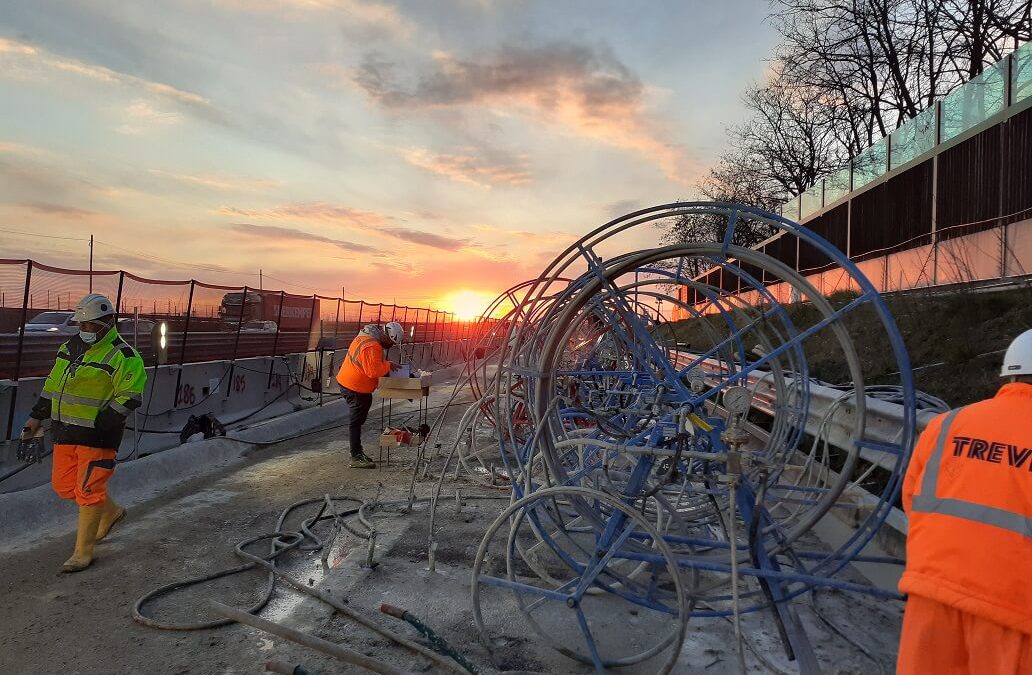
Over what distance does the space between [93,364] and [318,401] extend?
862cm

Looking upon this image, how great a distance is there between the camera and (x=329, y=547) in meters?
4.71

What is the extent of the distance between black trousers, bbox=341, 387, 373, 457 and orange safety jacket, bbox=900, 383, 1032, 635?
6786 millimetres

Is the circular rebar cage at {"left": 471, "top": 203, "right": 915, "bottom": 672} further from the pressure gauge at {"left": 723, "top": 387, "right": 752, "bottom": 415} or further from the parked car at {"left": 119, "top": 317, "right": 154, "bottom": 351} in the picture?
the parked car at {"left": 119, "top": 317, "right": 154, "bottom": 351}

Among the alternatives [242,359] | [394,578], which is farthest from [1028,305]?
[242,359]

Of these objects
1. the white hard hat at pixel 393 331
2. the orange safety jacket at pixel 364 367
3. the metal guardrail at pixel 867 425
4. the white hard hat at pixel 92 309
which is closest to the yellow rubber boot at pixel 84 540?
the white hard hat at pixel 92 309

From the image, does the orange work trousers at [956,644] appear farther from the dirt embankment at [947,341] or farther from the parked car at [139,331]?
the parked car at [139,331]

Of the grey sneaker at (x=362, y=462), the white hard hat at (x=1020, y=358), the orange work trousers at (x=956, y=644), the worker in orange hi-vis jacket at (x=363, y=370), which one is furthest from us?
the worker in orange hi-vis jacket at (x=363, y=370)

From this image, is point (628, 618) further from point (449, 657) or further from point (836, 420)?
point (836, 420)

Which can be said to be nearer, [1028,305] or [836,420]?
[836,420]

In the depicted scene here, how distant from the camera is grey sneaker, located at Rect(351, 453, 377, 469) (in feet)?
25.7

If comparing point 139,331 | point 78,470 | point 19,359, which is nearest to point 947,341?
point 78,470

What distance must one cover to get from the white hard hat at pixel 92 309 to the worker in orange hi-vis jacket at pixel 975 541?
18.8ft

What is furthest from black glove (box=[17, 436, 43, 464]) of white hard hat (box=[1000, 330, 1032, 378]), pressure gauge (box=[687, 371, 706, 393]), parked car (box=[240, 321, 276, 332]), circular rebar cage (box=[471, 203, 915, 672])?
parked car (box=[240, 321, 276, 332])

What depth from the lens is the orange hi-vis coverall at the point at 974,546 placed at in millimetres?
2023
